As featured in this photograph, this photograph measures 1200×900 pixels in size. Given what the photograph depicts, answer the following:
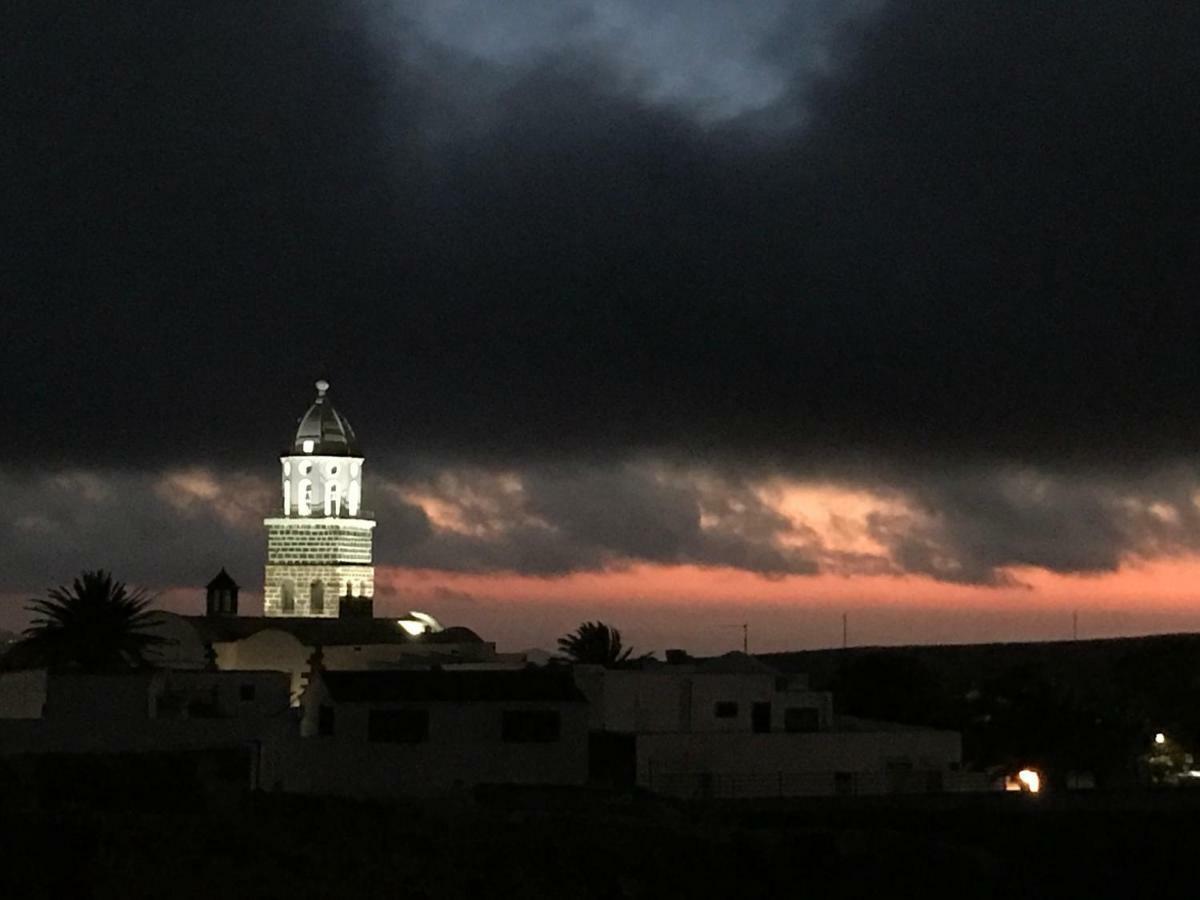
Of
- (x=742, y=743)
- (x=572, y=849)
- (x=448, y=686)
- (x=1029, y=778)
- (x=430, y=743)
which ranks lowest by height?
(x=572, y=849)

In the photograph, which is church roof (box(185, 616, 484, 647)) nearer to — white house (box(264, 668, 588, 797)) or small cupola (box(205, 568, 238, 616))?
small cupola (box(205, 568, 238, 616))

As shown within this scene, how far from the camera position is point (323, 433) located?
124 metres

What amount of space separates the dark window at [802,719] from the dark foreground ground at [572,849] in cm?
1374

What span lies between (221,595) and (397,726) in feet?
170

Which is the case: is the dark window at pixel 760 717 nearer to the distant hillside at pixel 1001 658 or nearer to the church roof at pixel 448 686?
the church roof at pixel 448 686

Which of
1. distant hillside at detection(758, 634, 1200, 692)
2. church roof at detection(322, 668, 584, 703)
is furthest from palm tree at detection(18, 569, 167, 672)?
distant hillside at detection(758, 634, 1200, 692)

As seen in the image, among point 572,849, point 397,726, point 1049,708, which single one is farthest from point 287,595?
point 572,849

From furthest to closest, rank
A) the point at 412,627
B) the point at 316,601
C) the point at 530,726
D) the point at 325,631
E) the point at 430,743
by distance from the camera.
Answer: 1. the point at 316,601
2. the point at 412,627
3. the point at 325,631
4. the point at 530,726
5. the point at 430,743

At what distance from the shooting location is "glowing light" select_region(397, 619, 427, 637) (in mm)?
108750

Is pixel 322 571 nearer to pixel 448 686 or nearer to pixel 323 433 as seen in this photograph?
pixel 323 433

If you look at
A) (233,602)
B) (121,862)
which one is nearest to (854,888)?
(121,862)

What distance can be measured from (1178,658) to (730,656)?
28.7 metres

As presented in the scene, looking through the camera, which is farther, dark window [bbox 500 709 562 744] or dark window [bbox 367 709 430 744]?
dark window [bbox 500 709 562 744]

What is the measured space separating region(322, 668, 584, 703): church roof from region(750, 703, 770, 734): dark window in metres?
7.90
